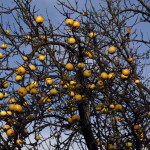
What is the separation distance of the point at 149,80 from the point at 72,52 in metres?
3.55

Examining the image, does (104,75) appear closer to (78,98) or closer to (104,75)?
(104,75)

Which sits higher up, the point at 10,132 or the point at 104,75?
the point at 104,75

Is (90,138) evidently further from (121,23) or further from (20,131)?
(121,23)

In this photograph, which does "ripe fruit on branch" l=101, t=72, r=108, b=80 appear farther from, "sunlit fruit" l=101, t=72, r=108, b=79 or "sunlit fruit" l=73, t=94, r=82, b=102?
"sunlit fruit" l=73, t=94, r=82, b=102

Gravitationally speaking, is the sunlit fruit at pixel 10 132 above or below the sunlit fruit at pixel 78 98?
below

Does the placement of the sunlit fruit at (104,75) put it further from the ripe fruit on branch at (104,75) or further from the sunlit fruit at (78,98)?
the sunlit fruit at (78,98)

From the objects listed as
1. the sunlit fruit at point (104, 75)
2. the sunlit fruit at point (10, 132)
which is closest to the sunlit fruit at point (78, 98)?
the sunlit fruit at point (104, 75)

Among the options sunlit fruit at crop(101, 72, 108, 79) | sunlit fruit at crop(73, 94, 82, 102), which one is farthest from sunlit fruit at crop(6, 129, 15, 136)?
sunlit fruit at crop(101, 72, 108, 79)

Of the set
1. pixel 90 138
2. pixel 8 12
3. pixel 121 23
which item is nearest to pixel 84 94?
pixel 90 138

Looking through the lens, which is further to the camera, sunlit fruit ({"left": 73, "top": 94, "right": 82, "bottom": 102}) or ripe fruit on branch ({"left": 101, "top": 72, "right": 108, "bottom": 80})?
sunlit fruit ({"left": 73, "top": 94, "right": 82, "bottom": 102})

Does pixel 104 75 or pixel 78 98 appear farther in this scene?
pixel 78 98

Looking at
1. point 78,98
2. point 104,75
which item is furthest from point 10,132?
point 104,75

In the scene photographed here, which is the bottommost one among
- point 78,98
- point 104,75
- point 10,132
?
point 10,132

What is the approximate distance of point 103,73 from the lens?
12.7 feet
